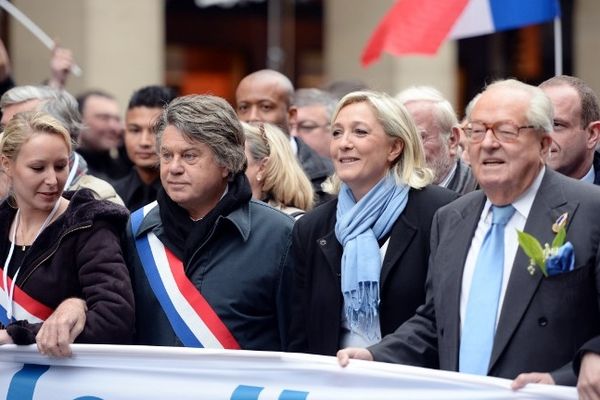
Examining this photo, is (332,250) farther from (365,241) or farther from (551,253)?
(551,253)

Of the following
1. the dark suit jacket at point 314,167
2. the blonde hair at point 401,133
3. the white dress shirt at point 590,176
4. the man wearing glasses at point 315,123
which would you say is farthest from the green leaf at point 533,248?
the man wearing glasses at point 315,123

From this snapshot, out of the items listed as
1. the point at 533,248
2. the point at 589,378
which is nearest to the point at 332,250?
the point at 533,248

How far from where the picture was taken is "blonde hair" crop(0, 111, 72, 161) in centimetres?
585

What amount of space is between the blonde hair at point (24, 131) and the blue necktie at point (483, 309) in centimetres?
199

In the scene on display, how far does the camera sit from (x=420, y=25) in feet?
29.7

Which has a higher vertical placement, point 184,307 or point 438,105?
point 438,105

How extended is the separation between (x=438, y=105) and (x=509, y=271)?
92.7 inches

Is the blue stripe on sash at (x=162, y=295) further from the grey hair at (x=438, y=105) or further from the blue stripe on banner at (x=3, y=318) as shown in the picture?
the grey hair at (x=438, y=105)

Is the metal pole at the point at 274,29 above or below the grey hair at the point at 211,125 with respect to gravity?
above

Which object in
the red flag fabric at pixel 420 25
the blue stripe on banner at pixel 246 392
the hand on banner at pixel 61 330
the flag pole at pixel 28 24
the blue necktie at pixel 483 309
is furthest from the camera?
the flag pole at pixel 28 24

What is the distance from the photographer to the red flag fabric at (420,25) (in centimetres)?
892

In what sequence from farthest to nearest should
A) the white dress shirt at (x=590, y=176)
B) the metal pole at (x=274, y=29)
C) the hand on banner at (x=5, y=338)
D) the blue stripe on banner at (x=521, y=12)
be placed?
1. the metal pole at (x=274, y=29)
2. the blue stripe on banner at (x=521, y=12)
3. the white dress shirt at (x=590, y=176)
4. the hand on banner at (x=5, y=338)

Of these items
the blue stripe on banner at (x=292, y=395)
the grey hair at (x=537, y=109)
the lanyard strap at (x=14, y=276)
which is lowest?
the blue stripe on banner at (x=292, y=395)

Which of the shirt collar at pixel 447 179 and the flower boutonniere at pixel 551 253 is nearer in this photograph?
the flower boutonniere at pixel 551 253
